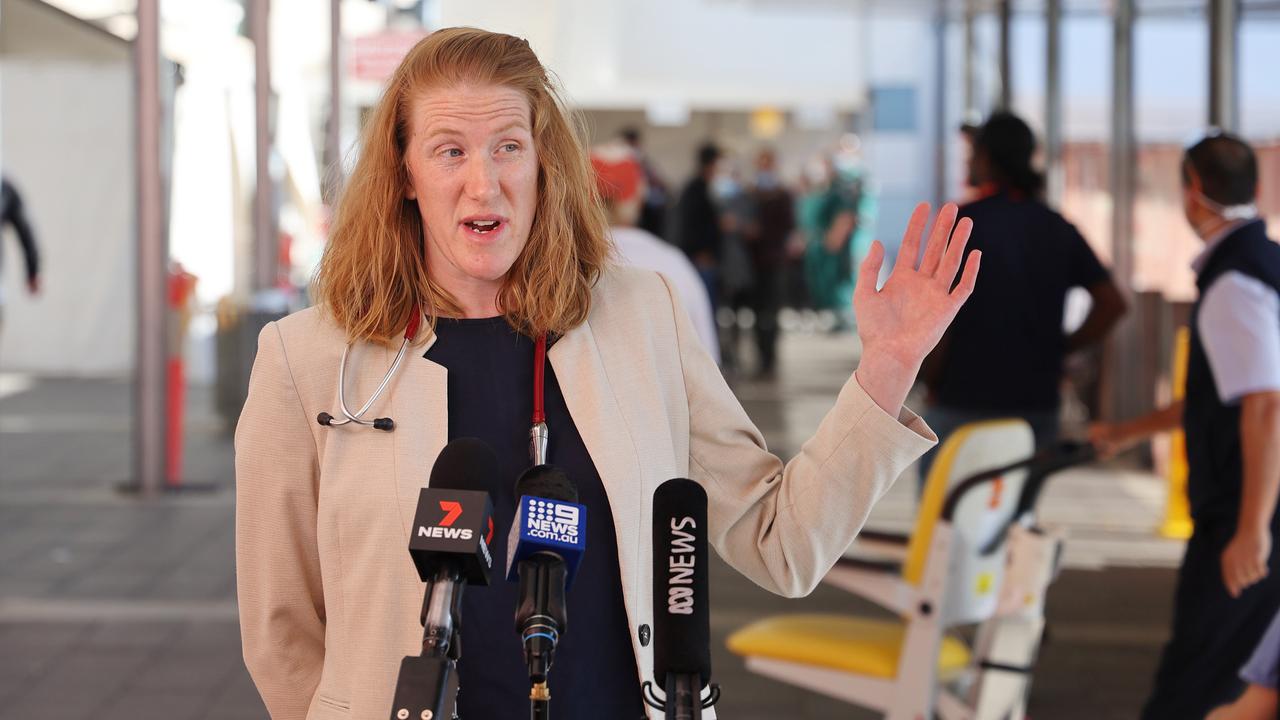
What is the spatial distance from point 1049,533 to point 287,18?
28.5 feet

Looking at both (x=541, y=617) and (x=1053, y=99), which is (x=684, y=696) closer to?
(x=541, y=617)

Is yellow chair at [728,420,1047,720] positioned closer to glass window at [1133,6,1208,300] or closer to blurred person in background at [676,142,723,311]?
glass window at [1133,6,1208,300]

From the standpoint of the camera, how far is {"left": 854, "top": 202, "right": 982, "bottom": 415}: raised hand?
1.95 metres

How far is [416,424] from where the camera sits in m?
2.10

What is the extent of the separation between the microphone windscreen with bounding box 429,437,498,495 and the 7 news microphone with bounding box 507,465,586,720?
0.05 m

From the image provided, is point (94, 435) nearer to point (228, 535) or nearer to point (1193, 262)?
point (228, 535)

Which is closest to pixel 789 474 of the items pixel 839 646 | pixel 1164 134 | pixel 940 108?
pixel 839 646

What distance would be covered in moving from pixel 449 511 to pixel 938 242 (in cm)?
77

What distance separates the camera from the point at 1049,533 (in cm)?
405

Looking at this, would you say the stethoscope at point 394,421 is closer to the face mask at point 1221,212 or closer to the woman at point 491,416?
the woman at point 491,416

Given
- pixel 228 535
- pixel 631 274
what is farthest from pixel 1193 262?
pixel 228 535

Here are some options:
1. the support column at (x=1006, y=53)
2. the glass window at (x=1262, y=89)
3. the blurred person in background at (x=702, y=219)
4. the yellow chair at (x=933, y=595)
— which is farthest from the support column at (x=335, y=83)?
the yellow chair at (x=933, y=595)

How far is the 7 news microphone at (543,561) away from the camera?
1.44 metres

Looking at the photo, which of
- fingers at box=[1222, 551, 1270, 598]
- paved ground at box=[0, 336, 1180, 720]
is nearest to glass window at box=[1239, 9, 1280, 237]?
paved ground at box=[0, 336, 1180, 720]
